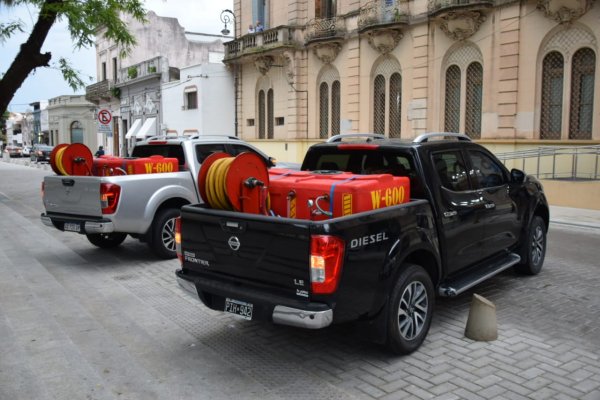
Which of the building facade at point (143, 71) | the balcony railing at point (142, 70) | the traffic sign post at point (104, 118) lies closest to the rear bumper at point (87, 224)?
the traffic sign post at point (104, 118)

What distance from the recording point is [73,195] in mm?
8422

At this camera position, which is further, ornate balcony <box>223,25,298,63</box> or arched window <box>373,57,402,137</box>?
ornate balcony <box>223,25,298,63</box>

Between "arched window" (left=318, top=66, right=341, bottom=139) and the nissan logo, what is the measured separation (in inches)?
814

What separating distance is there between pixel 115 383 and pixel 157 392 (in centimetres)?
41

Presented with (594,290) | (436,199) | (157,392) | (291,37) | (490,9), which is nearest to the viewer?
(157,392)

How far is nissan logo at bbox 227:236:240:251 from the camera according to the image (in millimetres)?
4574

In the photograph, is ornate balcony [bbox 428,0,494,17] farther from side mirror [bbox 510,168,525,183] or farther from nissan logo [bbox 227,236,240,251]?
nissan logo [bbox 227,236,240,251]

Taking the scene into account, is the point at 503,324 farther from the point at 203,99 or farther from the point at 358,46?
the point at 203,99

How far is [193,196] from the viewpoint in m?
9.13

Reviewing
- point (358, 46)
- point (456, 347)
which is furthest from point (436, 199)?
point (358, 46)

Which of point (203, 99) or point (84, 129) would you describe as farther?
point (84, 129)

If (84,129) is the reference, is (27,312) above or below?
below

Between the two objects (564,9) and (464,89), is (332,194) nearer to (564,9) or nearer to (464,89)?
(564,9)

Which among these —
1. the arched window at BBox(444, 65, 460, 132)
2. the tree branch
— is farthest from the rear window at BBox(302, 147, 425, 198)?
the arched window at BBox(444, 65, 460, 132)
